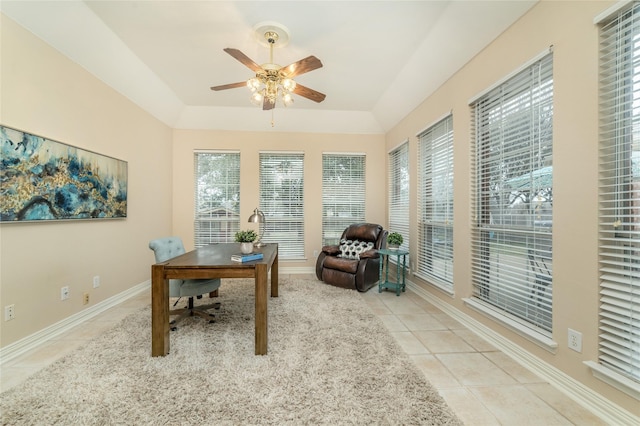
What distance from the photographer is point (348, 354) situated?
2.06 metres

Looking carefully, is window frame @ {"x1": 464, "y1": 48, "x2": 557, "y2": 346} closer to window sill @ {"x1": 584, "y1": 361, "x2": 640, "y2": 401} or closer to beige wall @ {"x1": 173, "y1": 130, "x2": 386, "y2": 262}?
window sill @ {"x1": 584, "y1": 361, "x2": 640, "y2": 401}

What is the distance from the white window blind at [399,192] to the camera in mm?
4125

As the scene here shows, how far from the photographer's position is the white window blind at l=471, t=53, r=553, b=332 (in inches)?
72.6

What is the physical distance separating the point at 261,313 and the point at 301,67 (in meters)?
2.21

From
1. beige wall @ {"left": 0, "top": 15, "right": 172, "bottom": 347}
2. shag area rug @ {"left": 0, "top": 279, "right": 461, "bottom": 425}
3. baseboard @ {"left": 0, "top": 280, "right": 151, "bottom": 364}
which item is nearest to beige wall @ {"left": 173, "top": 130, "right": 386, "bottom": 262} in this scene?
beige wall @ {"left": 0, "top": 15, "right": 172, "bottom": 347}

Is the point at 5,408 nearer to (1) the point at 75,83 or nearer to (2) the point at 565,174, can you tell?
(1) the point at 75,83

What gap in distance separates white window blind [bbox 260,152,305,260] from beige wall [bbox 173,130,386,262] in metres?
0.11

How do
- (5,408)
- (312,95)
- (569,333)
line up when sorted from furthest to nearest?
(312,95), (569,333), (5,408)

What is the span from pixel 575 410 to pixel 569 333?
428mm

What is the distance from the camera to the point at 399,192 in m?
4.44

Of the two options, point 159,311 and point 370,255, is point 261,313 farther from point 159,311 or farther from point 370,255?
point 370,255

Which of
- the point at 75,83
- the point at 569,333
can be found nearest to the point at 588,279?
the point at 569,333

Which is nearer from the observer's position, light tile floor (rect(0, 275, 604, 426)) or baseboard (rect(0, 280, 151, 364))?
light tile floor (rect(0, 275, 604, 426))

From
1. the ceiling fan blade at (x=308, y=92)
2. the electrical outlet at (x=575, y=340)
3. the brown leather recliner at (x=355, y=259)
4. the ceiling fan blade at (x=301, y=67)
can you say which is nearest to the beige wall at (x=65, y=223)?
the ceiling fan blade at (x=301, y=67)
